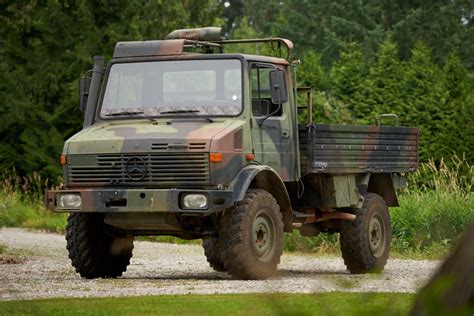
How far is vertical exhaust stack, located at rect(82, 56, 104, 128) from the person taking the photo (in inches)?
618

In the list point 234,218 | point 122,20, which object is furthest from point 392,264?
point 122,20

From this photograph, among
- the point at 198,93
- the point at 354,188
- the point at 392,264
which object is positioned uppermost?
the point at 198,93

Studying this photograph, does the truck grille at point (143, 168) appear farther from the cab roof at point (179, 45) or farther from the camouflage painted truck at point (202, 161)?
the cab roof at point (179, 45)

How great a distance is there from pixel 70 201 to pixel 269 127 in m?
2.38

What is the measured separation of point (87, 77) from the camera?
52.2 ft

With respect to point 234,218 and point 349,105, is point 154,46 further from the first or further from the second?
point 349,105

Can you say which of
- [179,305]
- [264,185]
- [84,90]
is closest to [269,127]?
[264,185]

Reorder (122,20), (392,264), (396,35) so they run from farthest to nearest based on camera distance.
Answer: (396,35) < (122,20) < (392,264)

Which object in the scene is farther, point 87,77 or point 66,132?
point 66,132

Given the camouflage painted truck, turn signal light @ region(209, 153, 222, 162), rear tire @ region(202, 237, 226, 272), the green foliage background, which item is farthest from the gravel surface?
the green foliage background

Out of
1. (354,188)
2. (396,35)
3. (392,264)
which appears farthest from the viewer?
(396,35)

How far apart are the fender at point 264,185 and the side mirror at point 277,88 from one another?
0.76 m

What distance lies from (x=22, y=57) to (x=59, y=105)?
1542mm

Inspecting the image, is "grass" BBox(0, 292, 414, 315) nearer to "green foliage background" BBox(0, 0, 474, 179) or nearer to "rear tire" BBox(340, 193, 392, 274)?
"rear tire" BBox(340, 193, 392, 274)
